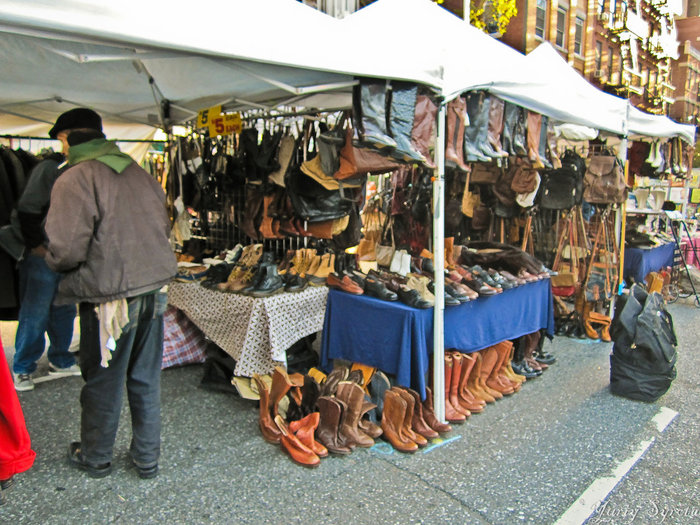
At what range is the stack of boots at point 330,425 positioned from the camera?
9.91 feet

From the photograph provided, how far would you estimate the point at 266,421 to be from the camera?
324 cm

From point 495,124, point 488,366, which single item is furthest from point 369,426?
point 495,124

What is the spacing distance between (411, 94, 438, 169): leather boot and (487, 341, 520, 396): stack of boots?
5.84 feet

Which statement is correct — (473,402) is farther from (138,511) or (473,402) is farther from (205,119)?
(205,119)

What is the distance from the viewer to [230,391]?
12.6ft

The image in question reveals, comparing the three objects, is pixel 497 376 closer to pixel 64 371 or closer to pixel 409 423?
pixel 409 423

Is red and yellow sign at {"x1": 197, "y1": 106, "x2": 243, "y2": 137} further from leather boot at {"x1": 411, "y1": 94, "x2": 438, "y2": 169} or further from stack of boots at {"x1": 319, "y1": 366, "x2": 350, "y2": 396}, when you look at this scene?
stack of boots at {"x1": 319, "y1": 366, "x2": 350, "y2": 396}

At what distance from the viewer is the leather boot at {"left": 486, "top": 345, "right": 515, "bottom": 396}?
398 cm

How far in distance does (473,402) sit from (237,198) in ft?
9.58

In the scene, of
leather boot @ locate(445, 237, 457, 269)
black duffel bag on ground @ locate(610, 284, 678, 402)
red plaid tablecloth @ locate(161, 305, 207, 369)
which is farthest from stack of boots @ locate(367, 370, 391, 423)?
black duffel bag on ground @ locate(610, 284, 678, 402)

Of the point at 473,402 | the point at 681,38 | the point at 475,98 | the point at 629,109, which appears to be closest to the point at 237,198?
the point at 475,98

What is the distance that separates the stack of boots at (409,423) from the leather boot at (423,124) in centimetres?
149

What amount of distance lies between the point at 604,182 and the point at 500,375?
110 inches

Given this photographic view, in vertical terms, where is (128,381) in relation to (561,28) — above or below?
below
